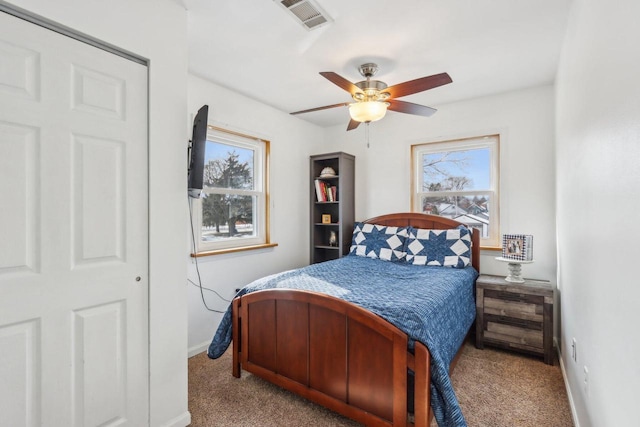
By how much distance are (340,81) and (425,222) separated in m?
1.97

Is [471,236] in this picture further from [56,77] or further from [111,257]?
[56,77]

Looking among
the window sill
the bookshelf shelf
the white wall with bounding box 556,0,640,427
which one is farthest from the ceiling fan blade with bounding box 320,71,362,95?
the window sill

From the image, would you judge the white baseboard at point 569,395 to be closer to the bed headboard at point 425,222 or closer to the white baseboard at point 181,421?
the bed headboard at point 425,222

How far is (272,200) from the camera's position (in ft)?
11.9

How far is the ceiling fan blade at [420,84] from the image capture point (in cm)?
206

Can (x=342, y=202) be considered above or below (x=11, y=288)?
above

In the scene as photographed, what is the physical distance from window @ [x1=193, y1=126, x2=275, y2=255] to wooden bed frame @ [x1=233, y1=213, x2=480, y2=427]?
0.93 m

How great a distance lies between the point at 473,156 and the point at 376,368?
2.69 metres

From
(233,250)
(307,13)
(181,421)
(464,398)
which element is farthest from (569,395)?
(307,13)

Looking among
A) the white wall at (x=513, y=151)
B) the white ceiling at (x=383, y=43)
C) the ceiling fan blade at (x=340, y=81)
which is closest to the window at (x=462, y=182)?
the white wall at (x=513, y=151)

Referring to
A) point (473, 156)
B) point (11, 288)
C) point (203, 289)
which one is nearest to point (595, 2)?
point (473, 156)

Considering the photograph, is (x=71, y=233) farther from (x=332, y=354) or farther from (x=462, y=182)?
(x=462, y=182)

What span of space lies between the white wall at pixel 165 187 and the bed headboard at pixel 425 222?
251cm

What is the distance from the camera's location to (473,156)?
11.4 ft
